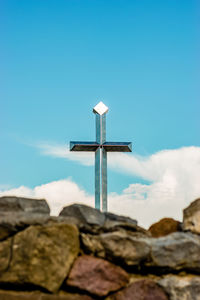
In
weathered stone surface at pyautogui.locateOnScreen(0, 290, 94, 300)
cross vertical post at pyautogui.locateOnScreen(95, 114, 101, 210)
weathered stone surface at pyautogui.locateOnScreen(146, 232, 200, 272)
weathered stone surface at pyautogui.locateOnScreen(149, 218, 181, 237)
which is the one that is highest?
cross vertical post at pyautogui.locateOnScreen(95, 114, 101, 210)

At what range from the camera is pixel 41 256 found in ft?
12.4

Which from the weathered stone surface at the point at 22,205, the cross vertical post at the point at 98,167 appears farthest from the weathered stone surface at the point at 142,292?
the cross vertical post at the point at 98,167

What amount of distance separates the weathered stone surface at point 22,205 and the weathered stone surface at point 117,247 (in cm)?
78

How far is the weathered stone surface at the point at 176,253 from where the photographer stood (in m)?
4.07

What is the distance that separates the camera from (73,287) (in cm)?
382

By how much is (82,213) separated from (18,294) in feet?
3.77

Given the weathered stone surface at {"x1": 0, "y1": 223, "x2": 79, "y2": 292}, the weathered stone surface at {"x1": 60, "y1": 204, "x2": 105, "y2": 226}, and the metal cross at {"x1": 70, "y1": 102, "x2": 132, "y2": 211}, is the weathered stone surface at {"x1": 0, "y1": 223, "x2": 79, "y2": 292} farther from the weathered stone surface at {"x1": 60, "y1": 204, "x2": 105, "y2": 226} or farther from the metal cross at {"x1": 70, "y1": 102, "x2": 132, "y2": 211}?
the metal cross at {"x1": 70, "y1": 102, "x2": 132, "y2": 211}

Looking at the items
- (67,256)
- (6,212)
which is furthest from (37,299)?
(6,212)

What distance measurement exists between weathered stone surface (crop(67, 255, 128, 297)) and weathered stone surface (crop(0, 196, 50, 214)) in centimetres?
90

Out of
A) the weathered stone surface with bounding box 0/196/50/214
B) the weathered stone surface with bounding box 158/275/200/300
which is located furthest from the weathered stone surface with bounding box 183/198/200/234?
the weathered stone surface with bounding box 0/196/50/214

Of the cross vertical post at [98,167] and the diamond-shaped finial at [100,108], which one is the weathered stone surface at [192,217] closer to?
the cross vertical post at [98,167]

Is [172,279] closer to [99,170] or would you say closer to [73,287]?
[73,287]

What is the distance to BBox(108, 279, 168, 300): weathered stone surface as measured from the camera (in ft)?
12.8

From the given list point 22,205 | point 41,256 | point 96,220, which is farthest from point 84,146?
point 41,256
